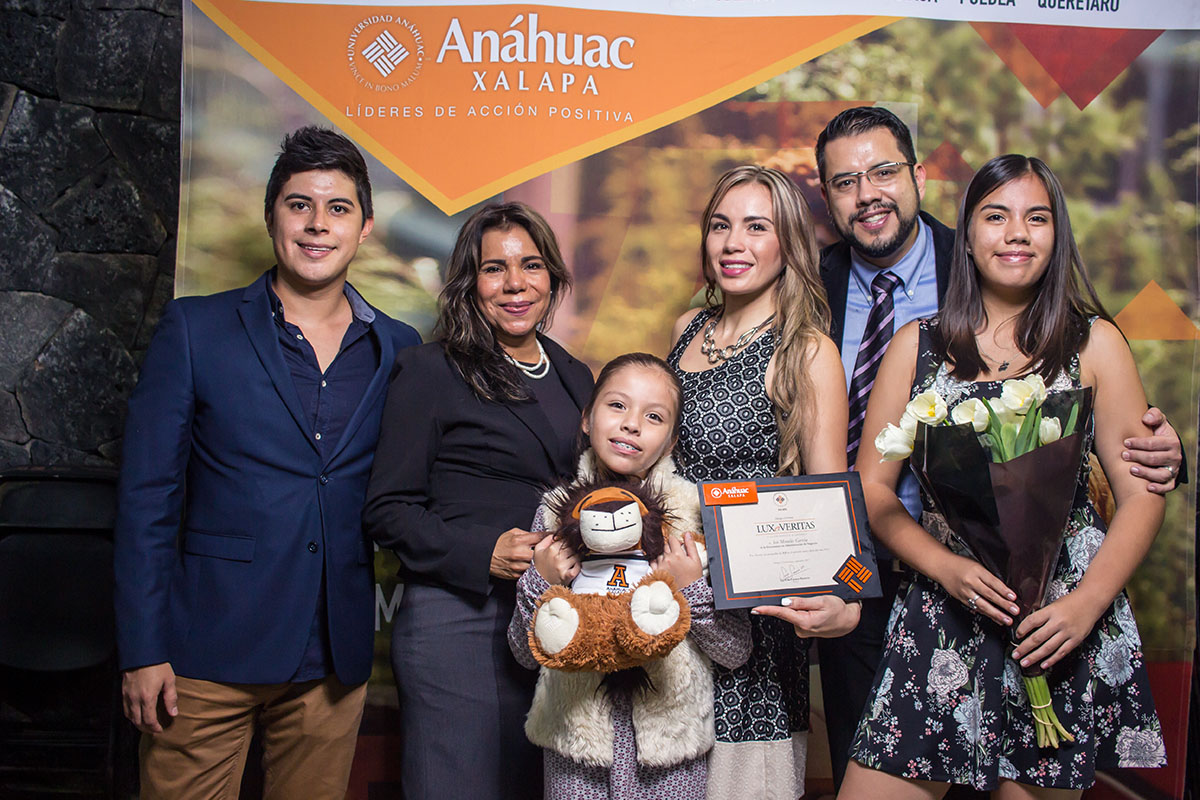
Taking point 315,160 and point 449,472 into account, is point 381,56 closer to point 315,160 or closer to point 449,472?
point 315,160

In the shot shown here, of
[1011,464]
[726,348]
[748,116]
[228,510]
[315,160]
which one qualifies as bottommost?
[228,510]

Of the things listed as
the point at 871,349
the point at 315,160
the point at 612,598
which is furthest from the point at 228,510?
the point at 871,349

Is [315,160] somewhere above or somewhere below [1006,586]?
above

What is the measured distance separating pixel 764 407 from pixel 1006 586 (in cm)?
61

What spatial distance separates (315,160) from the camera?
2102 millimetres

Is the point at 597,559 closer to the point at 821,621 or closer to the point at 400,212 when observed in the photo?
the point at 821,621

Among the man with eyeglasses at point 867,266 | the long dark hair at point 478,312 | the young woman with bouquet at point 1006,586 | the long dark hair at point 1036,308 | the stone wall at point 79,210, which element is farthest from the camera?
the stone wall at point 79,210

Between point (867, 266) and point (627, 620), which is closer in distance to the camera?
point (627, 620)

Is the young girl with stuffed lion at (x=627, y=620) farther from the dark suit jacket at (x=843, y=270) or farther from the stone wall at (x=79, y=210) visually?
the stone wall at (x=79, y=210)

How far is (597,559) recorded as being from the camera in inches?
62.5

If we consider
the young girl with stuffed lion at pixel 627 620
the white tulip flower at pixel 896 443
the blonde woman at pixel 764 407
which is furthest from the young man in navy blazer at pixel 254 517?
the white tulip flower at pixel 896 443

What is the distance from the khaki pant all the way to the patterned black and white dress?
0.99 meters

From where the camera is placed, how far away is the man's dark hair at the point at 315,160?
6.89 ft

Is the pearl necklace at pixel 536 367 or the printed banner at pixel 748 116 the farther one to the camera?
the printed banner at pixel 748 116
